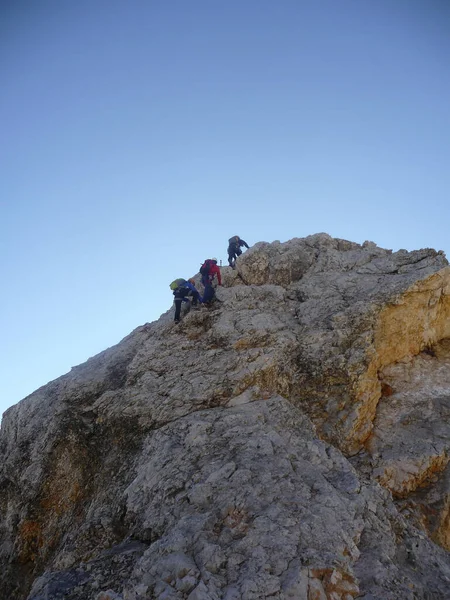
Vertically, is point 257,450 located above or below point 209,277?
below

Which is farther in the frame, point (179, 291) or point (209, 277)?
point (209, 277)

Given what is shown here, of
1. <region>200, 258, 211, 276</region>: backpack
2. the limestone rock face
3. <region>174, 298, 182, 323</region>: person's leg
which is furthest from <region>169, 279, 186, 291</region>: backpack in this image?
the limestone rock face

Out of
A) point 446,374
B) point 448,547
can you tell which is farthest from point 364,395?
point 448,547

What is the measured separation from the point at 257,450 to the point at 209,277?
10334 mm

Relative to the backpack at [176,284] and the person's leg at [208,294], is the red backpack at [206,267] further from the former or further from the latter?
the backpack at [176,284]

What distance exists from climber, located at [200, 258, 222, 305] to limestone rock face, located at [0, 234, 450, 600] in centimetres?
83

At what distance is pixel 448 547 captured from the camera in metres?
11.6

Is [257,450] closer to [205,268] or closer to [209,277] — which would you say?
[209,277]

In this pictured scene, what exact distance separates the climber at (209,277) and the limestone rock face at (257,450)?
2.71ft

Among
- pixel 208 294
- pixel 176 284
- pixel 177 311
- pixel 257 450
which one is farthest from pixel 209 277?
pixel 257 450

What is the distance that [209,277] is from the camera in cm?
2030

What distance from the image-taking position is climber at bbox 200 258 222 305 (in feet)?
63.7

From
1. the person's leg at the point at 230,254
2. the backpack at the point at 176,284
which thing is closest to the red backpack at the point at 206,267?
the backpack at the point at 176,284

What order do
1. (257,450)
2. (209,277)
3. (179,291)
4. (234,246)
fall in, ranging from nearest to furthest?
(257,450) < (179,291) < (209,277) < (234,246)
